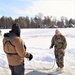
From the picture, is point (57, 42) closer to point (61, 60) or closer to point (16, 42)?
point (61, 60)

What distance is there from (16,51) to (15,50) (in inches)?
1.3

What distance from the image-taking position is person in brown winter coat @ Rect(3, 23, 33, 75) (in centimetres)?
421

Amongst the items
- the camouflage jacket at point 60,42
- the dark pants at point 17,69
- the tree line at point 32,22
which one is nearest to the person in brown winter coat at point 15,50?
the dark pants at point 17,69

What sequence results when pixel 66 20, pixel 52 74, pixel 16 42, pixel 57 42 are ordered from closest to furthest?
pixel 16 42, pixel 52 74, pixel 57 42, pixel 66 20

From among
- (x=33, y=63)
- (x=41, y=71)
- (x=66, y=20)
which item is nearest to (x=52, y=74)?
(x=41, y=71)

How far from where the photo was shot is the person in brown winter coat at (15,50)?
13.8 ft

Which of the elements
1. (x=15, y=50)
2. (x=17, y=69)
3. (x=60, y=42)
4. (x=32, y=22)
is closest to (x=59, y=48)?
(x=60, y=42)

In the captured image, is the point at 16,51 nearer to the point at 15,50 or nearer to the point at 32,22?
the point at 15,50

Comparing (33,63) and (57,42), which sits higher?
(57,42)

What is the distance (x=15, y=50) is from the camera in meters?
4.27

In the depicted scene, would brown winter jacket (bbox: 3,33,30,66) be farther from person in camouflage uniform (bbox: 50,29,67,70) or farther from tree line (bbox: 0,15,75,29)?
tree line (bbox: 0,15,75,29)

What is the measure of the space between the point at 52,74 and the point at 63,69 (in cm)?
71

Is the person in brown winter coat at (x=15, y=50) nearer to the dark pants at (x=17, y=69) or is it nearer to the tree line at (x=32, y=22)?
the dark pants at (x=17, y=69)

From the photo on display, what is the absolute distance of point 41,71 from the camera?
730 cm
